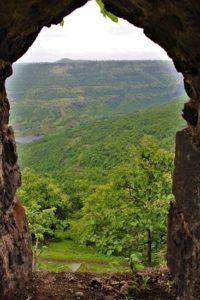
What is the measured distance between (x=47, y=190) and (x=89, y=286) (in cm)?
3087

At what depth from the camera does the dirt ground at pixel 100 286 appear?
915cm

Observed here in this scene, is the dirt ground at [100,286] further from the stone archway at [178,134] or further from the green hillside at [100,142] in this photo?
the green hillside at [100,142]

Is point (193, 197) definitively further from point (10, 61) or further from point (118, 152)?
point (118, 152)

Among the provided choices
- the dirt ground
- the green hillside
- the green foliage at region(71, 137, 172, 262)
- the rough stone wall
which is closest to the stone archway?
the rough stone wall

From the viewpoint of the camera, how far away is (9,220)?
8.73 m

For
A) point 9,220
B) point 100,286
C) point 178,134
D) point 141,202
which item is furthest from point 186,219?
point 141,202

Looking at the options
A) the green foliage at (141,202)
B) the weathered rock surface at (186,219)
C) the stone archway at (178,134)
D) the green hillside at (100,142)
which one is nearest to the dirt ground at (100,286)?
the stone archway at (178,134)

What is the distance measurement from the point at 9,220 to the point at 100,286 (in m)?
2.40

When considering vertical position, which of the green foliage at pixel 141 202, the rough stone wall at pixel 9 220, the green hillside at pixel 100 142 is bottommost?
the green hillside at pixel 100 142

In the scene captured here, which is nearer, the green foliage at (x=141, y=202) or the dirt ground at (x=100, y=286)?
the dirt ground at (x=100, y=286)

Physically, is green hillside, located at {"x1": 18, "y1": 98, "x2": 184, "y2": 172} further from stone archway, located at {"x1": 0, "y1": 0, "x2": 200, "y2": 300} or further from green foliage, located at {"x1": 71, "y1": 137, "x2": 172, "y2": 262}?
stone archway, located at {"x1": 0, "y1": 0, "x2": 200, "y2": 300}

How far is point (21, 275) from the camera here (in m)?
9.02

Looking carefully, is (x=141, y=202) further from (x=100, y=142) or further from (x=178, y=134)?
(x=100, y=142)

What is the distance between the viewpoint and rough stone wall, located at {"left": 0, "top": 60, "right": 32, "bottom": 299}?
802cm
